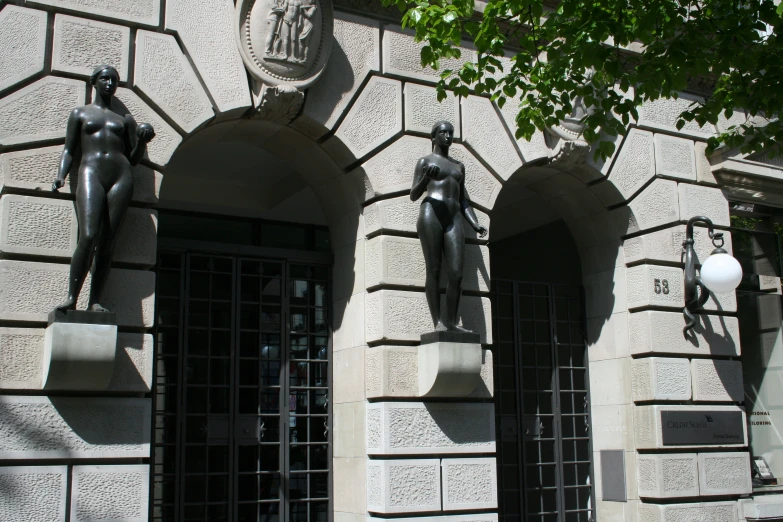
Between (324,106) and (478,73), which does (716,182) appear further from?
(324,106)

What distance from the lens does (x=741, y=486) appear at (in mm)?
12039

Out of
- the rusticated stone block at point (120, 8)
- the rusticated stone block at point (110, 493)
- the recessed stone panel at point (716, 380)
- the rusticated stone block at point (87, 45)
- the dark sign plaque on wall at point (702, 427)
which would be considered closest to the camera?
the rusticated stone block at point (110, 493)

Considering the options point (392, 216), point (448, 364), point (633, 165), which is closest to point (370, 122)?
point (392, 216)

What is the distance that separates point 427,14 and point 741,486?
25.0 feet

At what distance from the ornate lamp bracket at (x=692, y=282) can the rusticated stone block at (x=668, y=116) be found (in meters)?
1.38

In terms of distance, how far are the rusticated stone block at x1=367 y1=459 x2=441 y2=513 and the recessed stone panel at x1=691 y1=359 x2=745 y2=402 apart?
167 inches

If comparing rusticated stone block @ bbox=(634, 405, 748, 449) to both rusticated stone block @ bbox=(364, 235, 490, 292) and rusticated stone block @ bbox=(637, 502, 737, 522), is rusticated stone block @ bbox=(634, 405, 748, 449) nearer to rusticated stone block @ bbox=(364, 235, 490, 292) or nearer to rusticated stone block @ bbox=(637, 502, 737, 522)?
rusticated stone block @ bbox=(637, 502, 737, 522)

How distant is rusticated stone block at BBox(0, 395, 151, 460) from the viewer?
788 centimetres

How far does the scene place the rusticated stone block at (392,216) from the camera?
10.2 metres

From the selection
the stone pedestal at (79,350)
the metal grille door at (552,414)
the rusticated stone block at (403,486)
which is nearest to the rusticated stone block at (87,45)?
the stone pedestal at (79,350)

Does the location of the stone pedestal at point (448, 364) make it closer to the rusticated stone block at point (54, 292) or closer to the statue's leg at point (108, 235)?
the rusticated stone block at point (54, 292)

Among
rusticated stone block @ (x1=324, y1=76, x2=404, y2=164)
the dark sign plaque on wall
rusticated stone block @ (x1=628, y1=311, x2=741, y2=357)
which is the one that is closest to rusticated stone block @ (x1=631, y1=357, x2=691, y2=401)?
rusticated stone block @ (x1=628, y1=311, x2=741, y2=357)

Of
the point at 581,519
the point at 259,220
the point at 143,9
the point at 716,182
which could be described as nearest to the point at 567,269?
the point at 716,182

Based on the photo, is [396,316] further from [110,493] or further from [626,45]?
[626,45]
